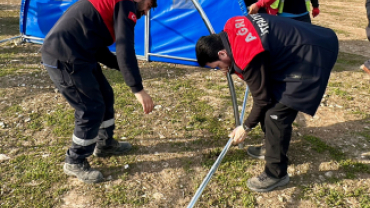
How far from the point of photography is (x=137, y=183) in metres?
3.24

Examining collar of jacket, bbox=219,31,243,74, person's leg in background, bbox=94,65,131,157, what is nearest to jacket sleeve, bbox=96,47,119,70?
person's leg in background, bbox=94,65,131,157

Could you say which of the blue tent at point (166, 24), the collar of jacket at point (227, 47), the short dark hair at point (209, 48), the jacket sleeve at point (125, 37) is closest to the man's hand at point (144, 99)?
the jacket sleeve at point (125, 37)

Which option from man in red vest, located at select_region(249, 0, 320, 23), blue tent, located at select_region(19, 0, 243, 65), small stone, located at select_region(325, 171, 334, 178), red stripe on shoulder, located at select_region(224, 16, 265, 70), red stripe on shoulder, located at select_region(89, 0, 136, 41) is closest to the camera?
red stripe on shoulder, located at select_region(224, 16, 265, 70)

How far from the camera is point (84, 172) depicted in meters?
3.19

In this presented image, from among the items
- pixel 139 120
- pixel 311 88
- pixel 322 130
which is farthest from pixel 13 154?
pixel 322 130

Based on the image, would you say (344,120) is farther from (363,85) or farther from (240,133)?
(240,133)

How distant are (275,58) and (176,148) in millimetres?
1847

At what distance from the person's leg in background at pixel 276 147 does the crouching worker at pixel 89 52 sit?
1.17m

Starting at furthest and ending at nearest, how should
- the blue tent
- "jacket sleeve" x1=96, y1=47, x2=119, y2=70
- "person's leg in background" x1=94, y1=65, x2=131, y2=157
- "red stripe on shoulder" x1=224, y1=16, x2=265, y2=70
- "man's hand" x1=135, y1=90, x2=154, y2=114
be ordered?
the blue tent
"person's leg in background" x1=94, y1=65, x2=131, y2=157
"jacket sleeve" x1=96, y1=47, x2=119, y2=70
"man's hand" x1=135, y1=90, x2=154, y2=114
"red stripe on shoulder" x1=224, y1=16, x2=265, y2=70

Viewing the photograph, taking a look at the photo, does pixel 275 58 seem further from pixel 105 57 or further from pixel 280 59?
pixel 105 57

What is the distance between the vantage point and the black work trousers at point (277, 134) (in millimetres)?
2721

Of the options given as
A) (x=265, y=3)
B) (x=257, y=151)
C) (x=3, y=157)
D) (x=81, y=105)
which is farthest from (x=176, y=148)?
(x=265, y=3)

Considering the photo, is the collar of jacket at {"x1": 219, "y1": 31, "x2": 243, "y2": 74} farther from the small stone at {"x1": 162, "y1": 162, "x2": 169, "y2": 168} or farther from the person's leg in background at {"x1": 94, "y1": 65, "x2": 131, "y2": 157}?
the small stone at {"x1": 162, "y1": 162, "x2": 169, "y2": 168}

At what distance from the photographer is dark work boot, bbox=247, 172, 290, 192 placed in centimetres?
313
